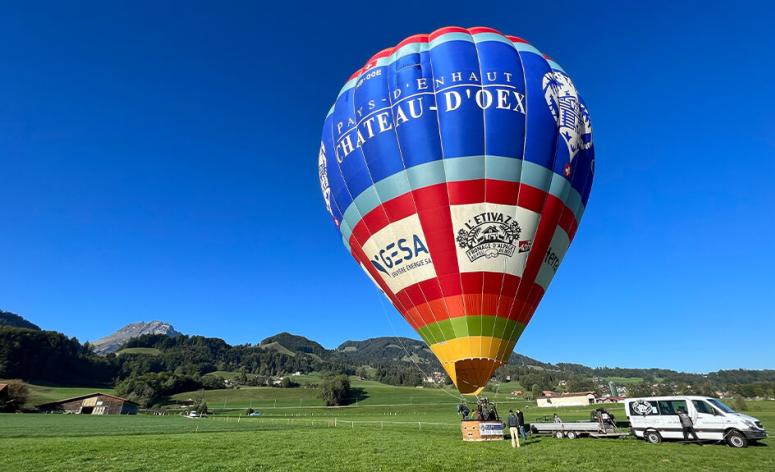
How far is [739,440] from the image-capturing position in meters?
14.9

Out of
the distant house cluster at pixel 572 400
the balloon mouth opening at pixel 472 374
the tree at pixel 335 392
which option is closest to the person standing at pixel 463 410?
the balloon mouth opening at pixel 472 374

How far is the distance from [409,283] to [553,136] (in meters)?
8.12

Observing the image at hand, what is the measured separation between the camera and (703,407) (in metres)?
16.4

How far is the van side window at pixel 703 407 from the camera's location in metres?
16.1

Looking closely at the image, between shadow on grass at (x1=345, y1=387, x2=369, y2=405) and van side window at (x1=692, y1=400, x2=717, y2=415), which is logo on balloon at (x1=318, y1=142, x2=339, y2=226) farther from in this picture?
shadow on grass at (x1=345, y1=387, x2=369, y2=405)

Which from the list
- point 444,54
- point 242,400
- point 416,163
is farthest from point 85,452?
point 242,400

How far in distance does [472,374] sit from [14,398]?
3244 inches

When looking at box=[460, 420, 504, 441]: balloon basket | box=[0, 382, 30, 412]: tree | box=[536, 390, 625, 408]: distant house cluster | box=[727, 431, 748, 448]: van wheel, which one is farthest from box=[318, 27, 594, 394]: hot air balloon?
box=[536, 390, 625, 408]: distant house cluster

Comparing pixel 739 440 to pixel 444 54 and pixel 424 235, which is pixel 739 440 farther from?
pixel 444 54

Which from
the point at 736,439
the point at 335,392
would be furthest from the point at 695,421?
the point at 335,392

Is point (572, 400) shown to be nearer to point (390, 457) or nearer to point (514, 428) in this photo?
point (514, 428)

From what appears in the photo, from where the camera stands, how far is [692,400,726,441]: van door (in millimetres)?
15586

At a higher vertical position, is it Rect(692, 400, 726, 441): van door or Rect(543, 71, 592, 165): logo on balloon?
Rect(543, 71, 592, 165): logo on balloon

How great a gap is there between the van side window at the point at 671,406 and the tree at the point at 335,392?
88.7 metres
